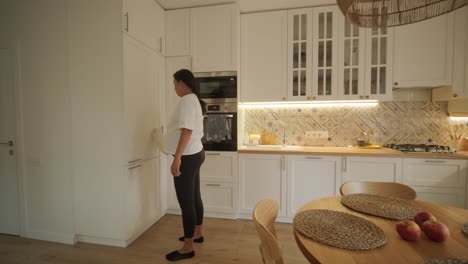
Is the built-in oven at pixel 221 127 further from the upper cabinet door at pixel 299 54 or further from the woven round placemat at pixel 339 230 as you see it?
the woven round placemat at pixel 339 230

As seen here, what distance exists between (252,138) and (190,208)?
1348mm

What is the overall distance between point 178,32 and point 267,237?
2.56m

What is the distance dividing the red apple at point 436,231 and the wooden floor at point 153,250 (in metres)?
1.25

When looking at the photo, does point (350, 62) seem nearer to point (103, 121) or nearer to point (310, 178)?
point (310, 178)

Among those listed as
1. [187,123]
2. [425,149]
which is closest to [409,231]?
[187,123]

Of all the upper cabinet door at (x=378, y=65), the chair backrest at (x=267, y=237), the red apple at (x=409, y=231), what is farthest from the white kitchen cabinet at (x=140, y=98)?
the upper cabinet door at (x=378, y=65)

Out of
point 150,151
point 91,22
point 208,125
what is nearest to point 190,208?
point 150,151

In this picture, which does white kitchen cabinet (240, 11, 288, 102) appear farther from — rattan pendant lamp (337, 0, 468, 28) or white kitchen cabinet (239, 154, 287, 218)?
rattan pendant lamp (337, 0, 468, 28)

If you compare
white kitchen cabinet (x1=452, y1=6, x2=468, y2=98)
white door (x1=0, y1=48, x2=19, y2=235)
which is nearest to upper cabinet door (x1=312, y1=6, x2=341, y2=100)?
white kitchen cabinet (x1=452, y1=6, x2=468, y2=98)

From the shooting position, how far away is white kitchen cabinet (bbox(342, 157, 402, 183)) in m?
2.37

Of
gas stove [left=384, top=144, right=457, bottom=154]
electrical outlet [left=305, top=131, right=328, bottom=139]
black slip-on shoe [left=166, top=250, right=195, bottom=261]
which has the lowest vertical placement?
black slip-on shoe [left=166, top=250, right=195, bottom=261]

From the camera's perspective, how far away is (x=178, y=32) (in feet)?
9.00

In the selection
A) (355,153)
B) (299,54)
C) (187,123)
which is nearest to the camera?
(187,123)

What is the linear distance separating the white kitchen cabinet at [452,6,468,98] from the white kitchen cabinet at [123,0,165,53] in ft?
10.3
